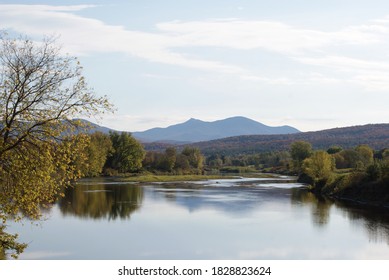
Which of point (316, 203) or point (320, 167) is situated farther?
point (320, 167)

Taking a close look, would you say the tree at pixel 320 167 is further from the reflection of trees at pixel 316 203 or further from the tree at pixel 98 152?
the tree at pixel 98 152

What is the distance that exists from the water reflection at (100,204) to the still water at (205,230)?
77 millimetres

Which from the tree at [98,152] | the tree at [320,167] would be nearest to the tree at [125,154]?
the tree at [98,152]

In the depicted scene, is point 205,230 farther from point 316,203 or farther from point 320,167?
point 320,167

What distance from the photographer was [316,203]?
150ft

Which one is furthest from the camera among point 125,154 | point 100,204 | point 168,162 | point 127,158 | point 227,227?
point 168,162

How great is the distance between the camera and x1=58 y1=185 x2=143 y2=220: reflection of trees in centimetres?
3766

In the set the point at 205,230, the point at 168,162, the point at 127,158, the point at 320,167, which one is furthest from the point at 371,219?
the point at 168,162

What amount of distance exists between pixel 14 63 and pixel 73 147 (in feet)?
11.4

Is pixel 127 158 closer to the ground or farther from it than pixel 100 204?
farther from it

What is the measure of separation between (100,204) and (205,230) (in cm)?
1519

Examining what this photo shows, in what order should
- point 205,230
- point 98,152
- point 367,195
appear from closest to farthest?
point 205,230
point 367,195
point 98,152

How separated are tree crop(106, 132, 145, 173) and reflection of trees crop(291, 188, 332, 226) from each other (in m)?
40.2
